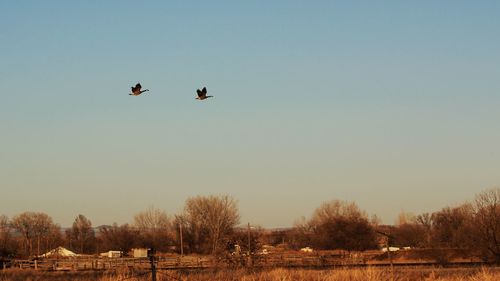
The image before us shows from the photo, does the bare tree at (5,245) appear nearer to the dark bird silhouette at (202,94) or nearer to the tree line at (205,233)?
the tree line at (205,233)

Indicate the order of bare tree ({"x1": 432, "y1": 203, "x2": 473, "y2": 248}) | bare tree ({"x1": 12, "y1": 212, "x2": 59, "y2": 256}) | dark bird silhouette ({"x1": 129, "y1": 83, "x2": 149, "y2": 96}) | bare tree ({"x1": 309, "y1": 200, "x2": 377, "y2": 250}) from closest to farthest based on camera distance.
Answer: dark bird silhouette ({"x1": 129, "y1": 83, "x2": 149, "y2": 96})
bare tree ({"x1": 432, "y1": 203, "x2": 473, "y2": 248})
bare tree ({"x1": 309, "y1": 200, "x2": 377, "y2": 250})
bare tree ({"x1": 12, "y1": 212, "x2": 59, "y2": 256})

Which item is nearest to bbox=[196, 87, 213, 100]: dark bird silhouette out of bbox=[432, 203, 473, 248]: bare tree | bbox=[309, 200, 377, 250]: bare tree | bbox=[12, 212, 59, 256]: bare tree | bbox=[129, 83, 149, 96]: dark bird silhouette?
bbox=[129, 83, 149, 96]: dark bird silhouette

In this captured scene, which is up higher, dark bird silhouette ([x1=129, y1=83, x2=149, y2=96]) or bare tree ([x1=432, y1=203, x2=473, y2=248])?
dark bird silhouette ([x1=129, y1=83, x2=149, y2=96])

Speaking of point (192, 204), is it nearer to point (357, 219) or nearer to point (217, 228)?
point (217, 228)

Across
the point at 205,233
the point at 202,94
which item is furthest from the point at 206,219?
the point at 202,94

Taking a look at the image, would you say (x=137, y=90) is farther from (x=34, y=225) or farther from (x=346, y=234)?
(x=34, y=225)

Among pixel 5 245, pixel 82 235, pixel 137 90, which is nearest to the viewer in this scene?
pixel 137 90

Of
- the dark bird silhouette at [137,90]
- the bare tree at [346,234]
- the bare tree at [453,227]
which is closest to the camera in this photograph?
the dark bird silhouette at [137,90]

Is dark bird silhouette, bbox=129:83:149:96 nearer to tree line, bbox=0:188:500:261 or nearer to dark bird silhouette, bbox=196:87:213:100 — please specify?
dark bird silhouette, bbox=196:87:213:100

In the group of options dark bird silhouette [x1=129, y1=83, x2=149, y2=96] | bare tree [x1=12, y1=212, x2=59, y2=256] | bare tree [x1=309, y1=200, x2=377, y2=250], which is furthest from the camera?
bare tree [x1=12, y1=212, x2=59, y2=256]

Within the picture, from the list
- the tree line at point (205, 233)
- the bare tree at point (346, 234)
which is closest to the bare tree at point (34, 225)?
the tree line at point (205, 233)

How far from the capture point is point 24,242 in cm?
10794

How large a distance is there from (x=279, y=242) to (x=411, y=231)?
130 ft

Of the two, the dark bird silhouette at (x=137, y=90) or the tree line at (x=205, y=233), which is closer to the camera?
the dark bird silhouette at (x=137, y=90)
